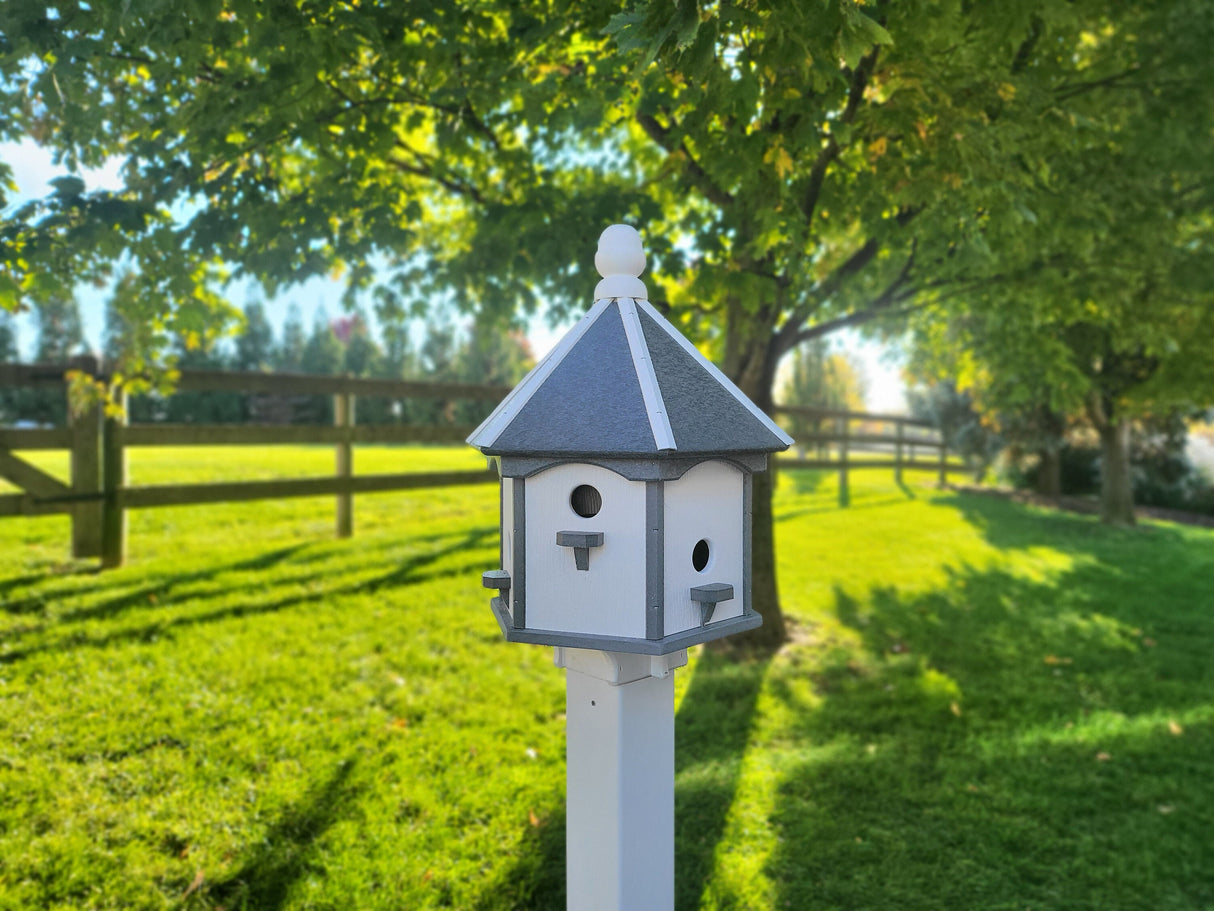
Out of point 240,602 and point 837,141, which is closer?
point 837,141

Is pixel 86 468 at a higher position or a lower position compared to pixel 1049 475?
higher

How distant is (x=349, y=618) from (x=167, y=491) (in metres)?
2.05

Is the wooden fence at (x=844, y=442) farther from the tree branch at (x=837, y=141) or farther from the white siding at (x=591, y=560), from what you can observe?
the white siding at (x=591, y=560)

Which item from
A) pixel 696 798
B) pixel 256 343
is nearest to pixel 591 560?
pixel 696 798

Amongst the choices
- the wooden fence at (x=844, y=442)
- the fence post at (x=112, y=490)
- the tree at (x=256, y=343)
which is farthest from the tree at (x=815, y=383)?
the tree at (x=256, y=343)

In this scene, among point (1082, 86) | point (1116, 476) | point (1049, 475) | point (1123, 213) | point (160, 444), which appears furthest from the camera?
point (1049, 475)

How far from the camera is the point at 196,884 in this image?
2.59 metres

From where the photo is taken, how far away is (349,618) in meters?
5.26

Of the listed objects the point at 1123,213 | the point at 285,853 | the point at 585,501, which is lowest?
the point at 285,853

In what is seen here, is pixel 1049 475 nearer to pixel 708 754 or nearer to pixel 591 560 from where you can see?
pixel 708 754

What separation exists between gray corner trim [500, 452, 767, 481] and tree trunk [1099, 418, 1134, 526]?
1286 centimetres

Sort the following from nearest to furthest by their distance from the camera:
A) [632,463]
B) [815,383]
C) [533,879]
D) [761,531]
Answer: [632,463]
[533,879]
[761,531]
[815,383]

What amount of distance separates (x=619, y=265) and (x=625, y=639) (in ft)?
3.25

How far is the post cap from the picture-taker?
→ 204cm
